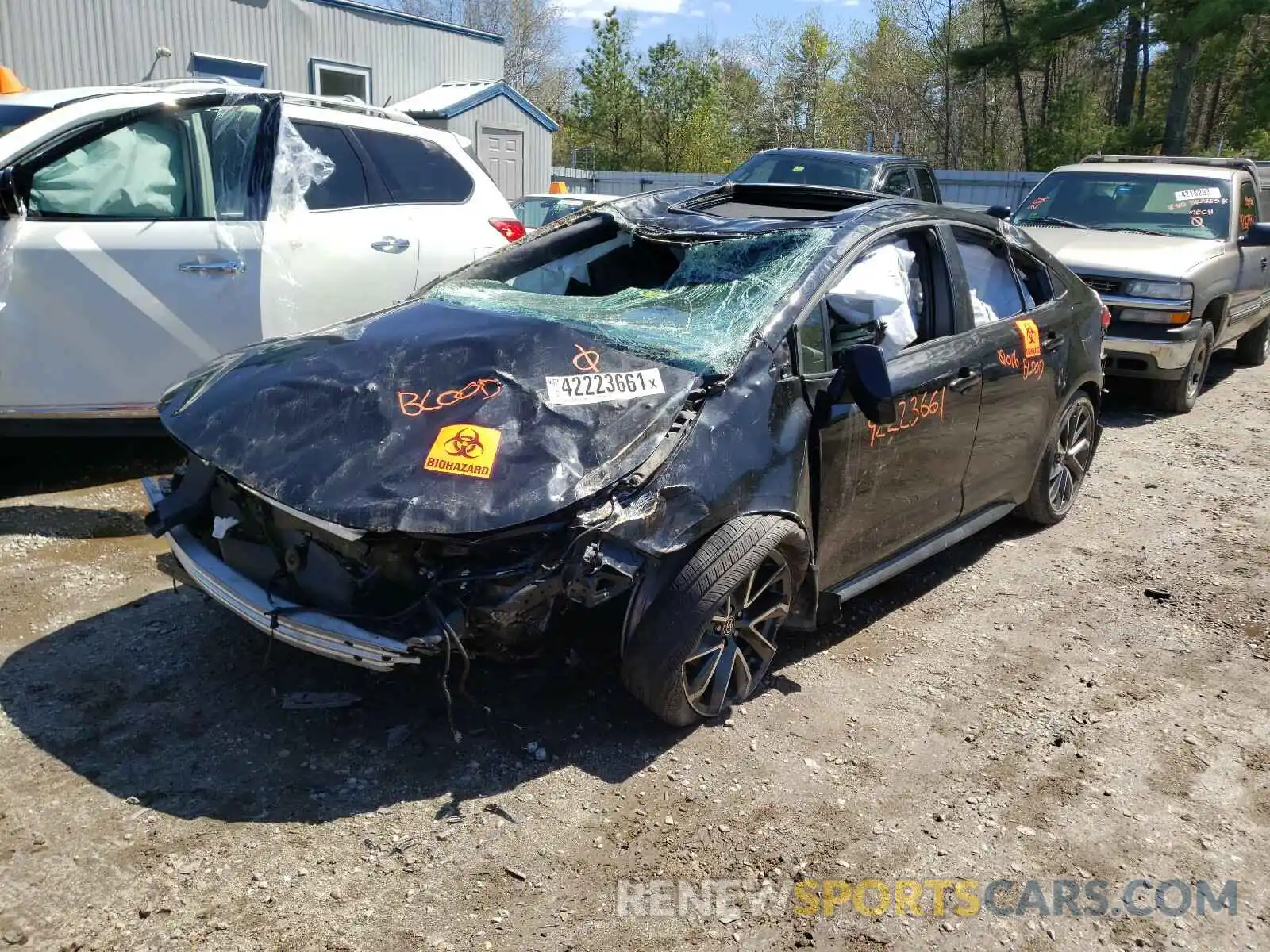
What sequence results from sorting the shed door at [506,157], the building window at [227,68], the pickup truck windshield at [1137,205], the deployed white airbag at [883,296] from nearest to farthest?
the deployed white airbag at [883,296]
the pickup truck windshield at [1137,205]
the building window at [227,68]
the shed door at [506,157]

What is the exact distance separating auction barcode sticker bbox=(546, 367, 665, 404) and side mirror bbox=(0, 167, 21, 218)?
10.2ft

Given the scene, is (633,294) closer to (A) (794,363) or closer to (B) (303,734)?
(A) (794,363)

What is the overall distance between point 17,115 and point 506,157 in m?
17.6

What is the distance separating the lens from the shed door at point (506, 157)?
21.7 meters

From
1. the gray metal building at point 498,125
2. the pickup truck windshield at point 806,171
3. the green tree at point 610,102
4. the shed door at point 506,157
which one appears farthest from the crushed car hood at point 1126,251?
the green tree at point 610,102

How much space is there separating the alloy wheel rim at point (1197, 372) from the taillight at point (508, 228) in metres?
5.60

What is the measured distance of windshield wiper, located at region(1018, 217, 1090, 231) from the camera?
9391 mm

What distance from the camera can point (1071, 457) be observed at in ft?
19.3

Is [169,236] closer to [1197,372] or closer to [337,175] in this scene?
[337,175]

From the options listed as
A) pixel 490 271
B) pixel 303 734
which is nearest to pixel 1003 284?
pixel 490 271

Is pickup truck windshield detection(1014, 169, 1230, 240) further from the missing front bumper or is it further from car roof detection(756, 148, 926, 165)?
the missing front bumper

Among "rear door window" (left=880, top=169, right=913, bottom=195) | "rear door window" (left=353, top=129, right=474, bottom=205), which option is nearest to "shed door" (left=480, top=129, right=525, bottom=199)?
"rear door window" (left=880, top=169, right=913, bottom=195)

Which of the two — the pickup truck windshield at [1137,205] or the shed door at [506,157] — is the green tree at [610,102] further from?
the pickup truck windshield at [1137,205]

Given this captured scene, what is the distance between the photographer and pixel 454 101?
20.2 meters
